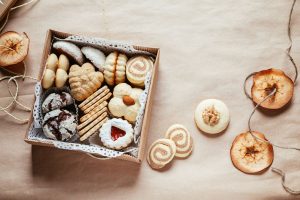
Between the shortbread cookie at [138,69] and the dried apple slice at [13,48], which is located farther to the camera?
the dried apple slice at [13,48]

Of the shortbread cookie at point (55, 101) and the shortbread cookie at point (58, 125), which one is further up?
the shortbread cookie at point (55, 101)

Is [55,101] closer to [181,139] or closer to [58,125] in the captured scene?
[58,125]

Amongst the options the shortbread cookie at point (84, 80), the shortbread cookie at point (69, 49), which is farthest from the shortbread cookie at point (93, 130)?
the shortbread cookie at point (69, 49)

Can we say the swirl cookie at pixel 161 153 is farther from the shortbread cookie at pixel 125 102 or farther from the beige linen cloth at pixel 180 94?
the shortbread cookie at pixel 125 102

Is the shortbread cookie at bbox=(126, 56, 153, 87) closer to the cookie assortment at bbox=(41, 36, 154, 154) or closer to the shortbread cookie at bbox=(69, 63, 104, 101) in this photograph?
the cookie assortment at bbox=(41, 36, 154, 154)

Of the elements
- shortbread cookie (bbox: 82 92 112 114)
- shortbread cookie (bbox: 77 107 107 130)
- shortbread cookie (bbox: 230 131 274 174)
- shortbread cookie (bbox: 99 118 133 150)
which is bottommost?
shortbread cookie (bbox: 230 131 274 174)

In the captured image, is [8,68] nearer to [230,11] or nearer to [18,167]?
[18,167]

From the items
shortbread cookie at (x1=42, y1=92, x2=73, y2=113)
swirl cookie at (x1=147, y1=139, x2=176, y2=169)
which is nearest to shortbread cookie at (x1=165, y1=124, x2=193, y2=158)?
swirl cookie at (x1=147, y1=139, x2=176, y2=169)
